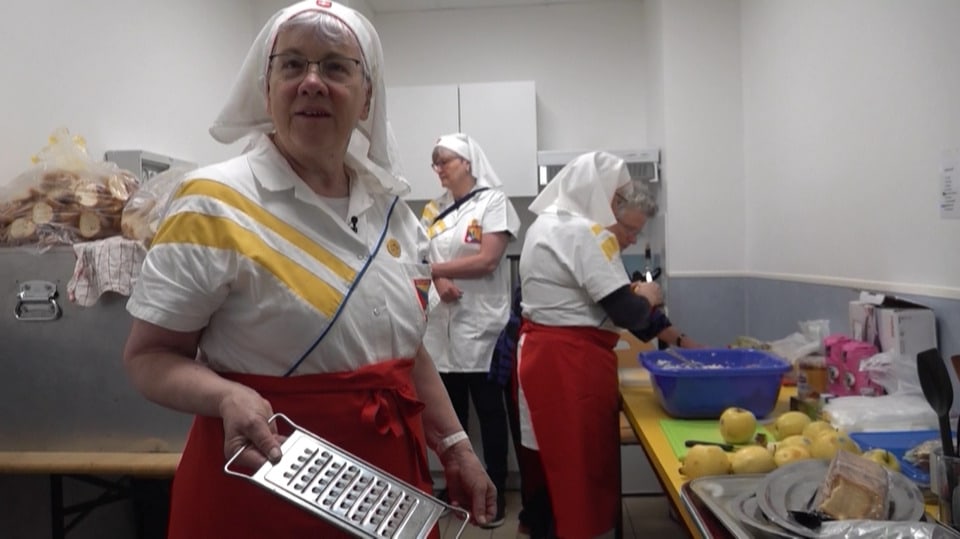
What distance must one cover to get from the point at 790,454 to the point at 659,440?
0.37 metres

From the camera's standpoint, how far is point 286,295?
0.88m

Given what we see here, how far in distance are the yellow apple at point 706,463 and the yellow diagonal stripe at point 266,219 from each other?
2.31ft

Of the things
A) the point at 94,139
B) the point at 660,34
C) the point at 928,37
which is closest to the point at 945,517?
the point at 928,37

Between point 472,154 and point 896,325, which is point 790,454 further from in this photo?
point 472,154

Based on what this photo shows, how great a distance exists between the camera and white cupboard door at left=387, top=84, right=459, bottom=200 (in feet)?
11.6

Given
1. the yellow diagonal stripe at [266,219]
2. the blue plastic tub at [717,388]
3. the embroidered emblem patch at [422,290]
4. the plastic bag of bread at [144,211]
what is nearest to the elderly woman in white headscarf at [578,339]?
the blue plastic tub at [717,388]

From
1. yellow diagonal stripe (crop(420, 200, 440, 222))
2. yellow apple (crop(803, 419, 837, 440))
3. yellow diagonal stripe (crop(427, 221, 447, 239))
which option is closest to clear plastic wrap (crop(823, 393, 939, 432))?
yellow apple (crop(803, 419, 837, 440))

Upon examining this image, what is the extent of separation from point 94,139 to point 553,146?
7.98 ft

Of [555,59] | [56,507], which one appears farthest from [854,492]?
[555,59]

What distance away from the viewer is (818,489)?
974 millimetres

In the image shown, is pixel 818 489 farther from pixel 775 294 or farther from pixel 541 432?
pixel 775 294

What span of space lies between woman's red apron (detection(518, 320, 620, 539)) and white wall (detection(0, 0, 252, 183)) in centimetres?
171

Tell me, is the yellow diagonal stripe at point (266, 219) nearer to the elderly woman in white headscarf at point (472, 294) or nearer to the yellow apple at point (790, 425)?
the yellow apple at point (790, 425)

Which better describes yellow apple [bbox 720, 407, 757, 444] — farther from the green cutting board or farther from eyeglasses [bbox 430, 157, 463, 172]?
eyeglasses [bbox 430, 157, 463, 172]
